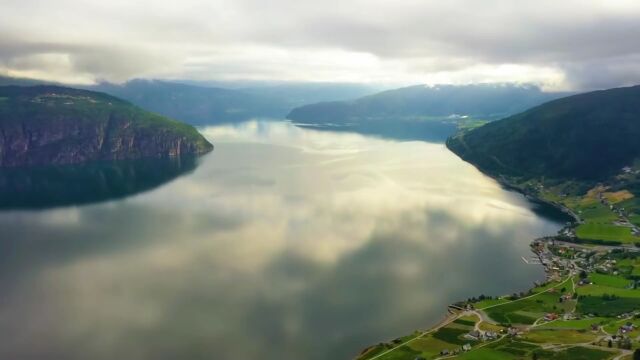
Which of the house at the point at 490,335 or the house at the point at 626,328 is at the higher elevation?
the house at the point at 626,328

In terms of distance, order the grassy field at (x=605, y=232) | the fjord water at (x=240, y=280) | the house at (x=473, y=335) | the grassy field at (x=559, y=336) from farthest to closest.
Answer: the grassy field at (x=605, y=232) < the house at (x=473, y=335) < the grassy field at (x=559, y=336) < the fjord water at (x=240, y=280)

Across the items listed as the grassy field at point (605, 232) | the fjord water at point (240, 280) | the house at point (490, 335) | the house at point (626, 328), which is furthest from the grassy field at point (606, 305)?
the grassy field at point (605, 232)

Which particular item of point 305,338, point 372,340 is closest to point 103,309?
point 305,338

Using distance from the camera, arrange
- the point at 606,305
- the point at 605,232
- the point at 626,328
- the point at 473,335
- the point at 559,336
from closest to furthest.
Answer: the point at 559,336, the point at 473,335, the point at 626,328, the point at 606,305, the point at 605,232

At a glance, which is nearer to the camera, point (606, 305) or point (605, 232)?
point (606, 305)

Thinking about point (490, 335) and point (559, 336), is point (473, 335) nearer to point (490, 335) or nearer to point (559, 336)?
point (490, 335)

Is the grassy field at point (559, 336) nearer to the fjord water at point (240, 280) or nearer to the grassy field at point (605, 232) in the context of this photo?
the fjord water at point (240, 280)

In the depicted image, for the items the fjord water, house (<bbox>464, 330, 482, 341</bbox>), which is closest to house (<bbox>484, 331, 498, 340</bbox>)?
house (<bbox>464, 330, 482, 341</bbox>)

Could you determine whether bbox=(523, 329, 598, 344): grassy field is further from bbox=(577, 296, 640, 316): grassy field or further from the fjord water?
the fjord water

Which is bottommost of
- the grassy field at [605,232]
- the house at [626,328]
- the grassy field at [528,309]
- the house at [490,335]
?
the house at [490,335]

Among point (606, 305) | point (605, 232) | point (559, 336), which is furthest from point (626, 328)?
point (605, 232)

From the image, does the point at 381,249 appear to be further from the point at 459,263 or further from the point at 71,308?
the point at 71,308
